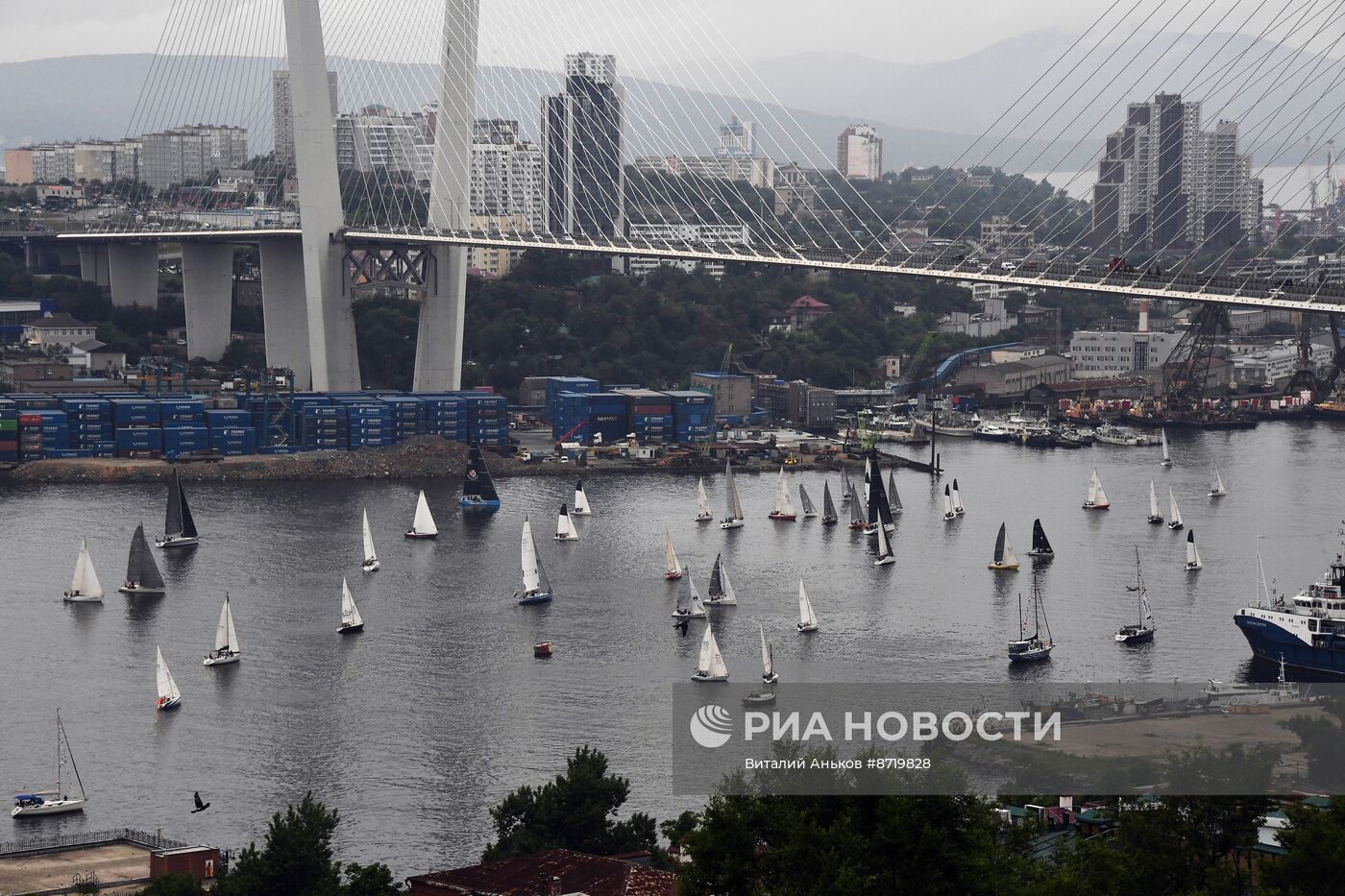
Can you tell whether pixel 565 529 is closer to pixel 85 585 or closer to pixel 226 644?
pixel 85 585

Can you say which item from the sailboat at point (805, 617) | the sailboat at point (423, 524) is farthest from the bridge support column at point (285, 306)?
the sailboat at point (805, 617)

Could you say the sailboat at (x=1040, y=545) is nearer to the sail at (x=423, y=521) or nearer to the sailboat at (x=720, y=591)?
the sailboat at (x=720, y=591)

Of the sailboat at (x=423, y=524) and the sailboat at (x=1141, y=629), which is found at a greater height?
the sailboat at (x=423, y=524)

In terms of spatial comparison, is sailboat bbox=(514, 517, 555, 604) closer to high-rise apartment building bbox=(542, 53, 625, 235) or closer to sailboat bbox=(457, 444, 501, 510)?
sailboat bbox=(457, 444, 501, 510)

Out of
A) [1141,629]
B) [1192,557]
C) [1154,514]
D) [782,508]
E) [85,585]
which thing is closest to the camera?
[1141,629]

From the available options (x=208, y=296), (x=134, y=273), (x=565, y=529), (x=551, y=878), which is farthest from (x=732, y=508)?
(x=134, y=273)

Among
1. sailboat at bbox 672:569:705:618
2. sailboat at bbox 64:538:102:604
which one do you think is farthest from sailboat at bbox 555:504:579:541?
sailboat at bbox 64:538:102:604

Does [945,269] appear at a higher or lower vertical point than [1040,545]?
higher
